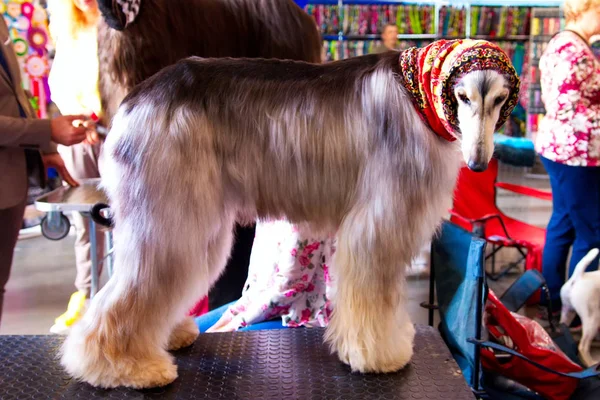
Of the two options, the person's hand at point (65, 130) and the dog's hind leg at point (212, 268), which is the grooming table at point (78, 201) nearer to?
the person's hand at point (65, 130)

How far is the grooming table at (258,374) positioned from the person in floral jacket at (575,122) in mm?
1531

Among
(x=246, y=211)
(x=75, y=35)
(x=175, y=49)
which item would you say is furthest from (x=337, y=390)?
(x=75, y=35)

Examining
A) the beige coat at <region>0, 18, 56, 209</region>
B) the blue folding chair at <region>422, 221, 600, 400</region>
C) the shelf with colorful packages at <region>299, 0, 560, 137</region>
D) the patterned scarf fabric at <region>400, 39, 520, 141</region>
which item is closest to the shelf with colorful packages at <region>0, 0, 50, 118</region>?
the shelf with colorful packages at <region>299, 0, 560, 137</region>

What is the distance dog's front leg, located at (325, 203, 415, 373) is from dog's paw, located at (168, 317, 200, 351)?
0.36m

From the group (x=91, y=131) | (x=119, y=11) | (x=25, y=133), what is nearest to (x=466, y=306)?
(x=119, y=11)

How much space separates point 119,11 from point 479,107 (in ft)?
2.71

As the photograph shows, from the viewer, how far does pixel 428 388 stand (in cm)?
119

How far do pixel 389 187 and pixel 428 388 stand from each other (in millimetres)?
434

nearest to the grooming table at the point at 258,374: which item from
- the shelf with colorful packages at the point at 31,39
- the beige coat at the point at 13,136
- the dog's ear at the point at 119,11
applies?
the beige coat at the point at 13,136

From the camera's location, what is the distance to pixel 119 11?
1.32 m

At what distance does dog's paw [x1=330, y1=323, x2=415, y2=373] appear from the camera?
1.17 m

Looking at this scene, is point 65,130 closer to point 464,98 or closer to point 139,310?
point 139,310

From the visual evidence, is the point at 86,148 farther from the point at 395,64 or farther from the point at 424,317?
the point at 395,64

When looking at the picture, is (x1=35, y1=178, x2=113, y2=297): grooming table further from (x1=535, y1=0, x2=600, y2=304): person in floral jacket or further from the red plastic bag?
(x1=535, y1=0, x2=600, y2=304): person in floral jacket
